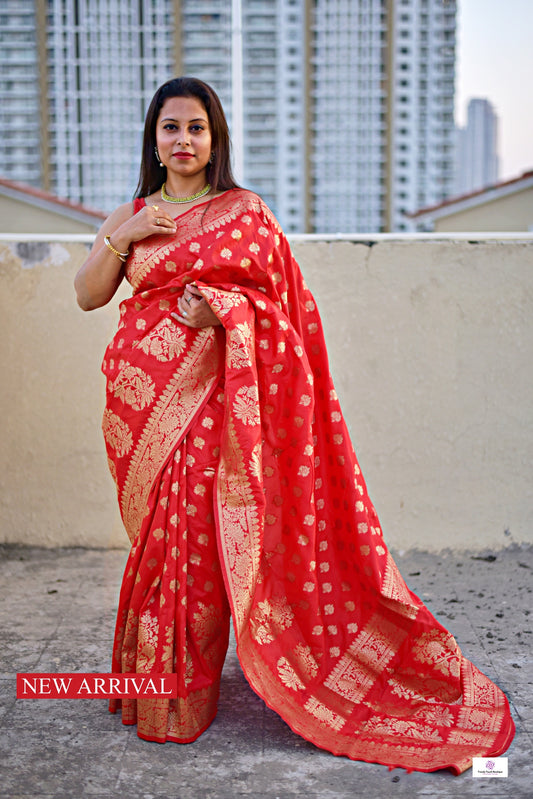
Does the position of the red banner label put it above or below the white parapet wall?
below

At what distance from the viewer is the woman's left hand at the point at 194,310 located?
1789 millimetres

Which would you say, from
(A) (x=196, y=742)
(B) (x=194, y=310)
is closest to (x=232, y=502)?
(B) (x=194, y=310)

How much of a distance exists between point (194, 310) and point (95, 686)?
0.94 metres

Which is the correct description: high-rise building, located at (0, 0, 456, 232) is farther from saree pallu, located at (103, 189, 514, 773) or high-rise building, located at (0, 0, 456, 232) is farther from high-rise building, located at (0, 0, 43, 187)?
saree pallu, located at (103, 189, 514, 773)

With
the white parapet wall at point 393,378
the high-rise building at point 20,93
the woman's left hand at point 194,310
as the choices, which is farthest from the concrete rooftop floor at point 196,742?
the high-rise building at point 20,93

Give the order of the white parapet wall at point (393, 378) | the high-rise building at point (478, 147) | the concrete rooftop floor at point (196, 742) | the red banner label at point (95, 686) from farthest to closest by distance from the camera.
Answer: the high-rise building at point (478, 147) → the white parapet wall at point (393, 378) → the red banner label at point (95, 686) → the concrete rooftop floor at point (196, 742)

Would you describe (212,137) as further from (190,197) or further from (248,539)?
(248,539)

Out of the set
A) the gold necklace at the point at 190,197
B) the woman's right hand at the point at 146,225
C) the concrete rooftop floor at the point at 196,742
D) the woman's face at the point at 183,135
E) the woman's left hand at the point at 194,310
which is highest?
the woman's face at the point at 183,135

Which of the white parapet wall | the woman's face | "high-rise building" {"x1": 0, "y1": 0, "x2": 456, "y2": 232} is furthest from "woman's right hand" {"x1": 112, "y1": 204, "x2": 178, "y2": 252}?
"high-rise building" {"x1": 0, "y1": 0, "x2": 456, "y2": 232}

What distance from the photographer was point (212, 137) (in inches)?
74.5

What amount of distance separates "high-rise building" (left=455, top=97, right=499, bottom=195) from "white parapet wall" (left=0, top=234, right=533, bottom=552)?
6442cm

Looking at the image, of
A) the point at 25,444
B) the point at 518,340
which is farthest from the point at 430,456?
the point at 25,444

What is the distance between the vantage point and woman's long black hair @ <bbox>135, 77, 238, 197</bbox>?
185 cm

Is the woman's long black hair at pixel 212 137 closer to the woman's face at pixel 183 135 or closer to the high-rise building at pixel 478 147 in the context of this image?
the woman's face at pixel 183 135
